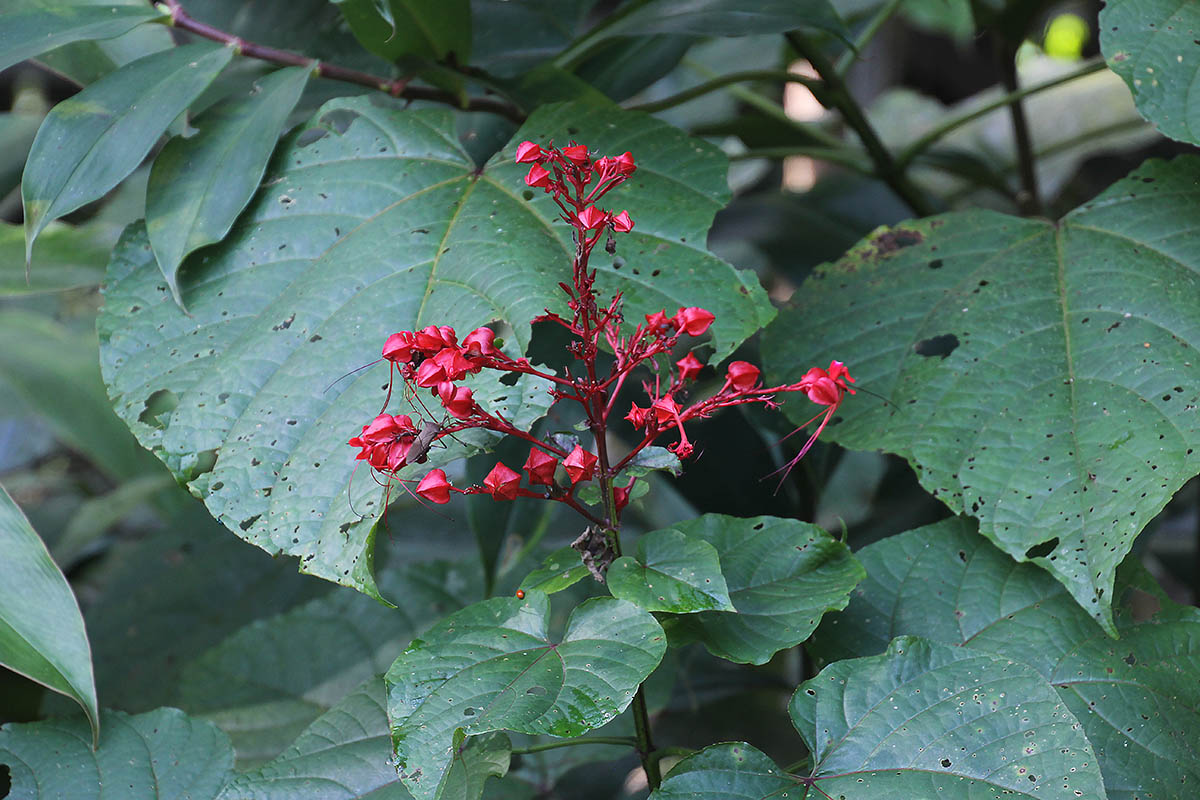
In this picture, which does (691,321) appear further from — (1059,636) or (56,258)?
(56,258)

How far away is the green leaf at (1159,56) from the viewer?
721 millimetres

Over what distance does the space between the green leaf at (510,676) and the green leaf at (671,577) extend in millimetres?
12

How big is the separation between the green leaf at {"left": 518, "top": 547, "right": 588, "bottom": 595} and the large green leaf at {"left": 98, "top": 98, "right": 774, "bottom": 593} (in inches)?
4.0

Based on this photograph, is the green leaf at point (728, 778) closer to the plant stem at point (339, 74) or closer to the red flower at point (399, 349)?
the red flower at point (399, 349)

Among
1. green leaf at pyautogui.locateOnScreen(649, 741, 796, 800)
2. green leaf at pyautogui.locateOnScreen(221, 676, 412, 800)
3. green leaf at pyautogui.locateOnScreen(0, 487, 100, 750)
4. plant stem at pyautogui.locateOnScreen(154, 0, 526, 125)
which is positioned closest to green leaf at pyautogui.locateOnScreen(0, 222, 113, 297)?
plant stem at pyautogui.locateOnScreen(154, 0, 526, 125)

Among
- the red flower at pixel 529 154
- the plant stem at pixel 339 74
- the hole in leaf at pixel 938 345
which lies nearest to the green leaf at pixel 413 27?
the plant stem at pixel 339 74

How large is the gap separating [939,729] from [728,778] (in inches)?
5.5

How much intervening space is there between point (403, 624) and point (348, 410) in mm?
462

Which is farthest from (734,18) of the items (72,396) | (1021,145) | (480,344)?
(72,396)

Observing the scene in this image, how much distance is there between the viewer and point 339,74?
0.87 m

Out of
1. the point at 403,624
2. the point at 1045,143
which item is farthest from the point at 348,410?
the point at 1045,143

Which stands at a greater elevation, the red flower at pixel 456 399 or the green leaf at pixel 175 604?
the red flower at pixel 456 399

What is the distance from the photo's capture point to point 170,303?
2.48ft

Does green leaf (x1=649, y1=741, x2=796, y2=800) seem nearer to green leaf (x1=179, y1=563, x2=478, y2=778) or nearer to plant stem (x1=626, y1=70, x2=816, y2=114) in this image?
green leaf (x1=179, y1=563, x2=478, y2=778)
